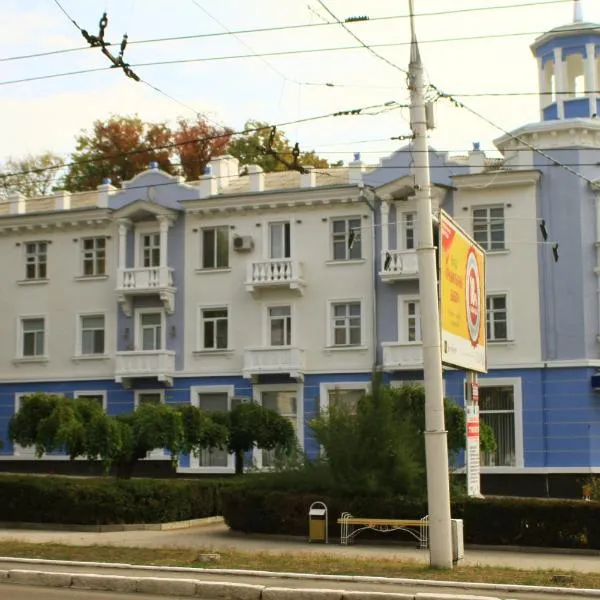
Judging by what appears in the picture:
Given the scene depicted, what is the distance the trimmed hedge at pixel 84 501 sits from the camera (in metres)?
25.8

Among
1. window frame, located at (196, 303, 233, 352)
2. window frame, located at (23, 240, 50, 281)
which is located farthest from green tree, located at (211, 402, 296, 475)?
window frame, located at (23, 240, 50, 281)

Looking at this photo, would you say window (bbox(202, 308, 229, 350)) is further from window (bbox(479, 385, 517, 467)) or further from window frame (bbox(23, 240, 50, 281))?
window (bbox(479, 385, 517, 467))

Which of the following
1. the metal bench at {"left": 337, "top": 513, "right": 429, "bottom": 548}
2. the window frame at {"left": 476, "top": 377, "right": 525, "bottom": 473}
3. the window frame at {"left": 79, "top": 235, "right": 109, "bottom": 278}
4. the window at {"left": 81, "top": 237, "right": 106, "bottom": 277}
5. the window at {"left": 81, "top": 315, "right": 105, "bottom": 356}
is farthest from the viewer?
the window at {"left": 81, "top": 237, "right": 106, "bottom": 277}

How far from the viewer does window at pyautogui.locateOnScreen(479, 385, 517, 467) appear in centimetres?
3831

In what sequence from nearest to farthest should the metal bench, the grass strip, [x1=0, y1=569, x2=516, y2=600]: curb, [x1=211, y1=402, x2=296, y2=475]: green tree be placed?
[x1=0, y1=569, x2=516, y2=600]: curb < the grass strip < the metal bench < [x1=211, y1=402, x2=296, y2=475]: green tree

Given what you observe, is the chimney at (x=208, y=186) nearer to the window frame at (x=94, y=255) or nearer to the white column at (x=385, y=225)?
the window frame at (x=94, y=255)

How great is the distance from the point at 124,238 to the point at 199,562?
26597 mm

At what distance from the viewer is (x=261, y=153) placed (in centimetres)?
4988

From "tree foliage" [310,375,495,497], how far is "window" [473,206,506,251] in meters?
14.8

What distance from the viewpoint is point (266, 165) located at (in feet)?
169

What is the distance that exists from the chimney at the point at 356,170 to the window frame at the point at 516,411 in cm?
862

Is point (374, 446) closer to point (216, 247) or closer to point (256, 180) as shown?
point (216, 247)

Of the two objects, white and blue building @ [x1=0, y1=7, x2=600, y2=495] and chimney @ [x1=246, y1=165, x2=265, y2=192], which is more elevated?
chimney @ [x1=246, y1=165, x2=265, y2=192]

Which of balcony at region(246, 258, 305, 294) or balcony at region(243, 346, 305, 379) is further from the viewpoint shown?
balcony at region(246, 258, 305, 294)
